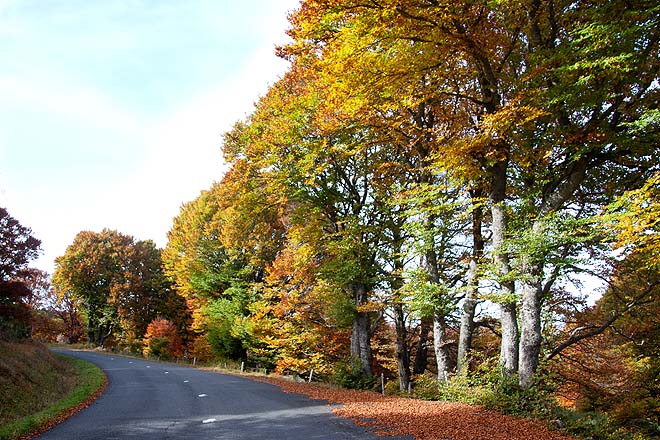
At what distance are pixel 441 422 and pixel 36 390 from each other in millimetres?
13664

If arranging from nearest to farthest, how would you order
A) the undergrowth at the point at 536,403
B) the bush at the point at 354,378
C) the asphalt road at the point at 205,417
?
the asphalt road at the point at 205,417
the undergrowth at the point at 536,403
the bush at the point at 354,378

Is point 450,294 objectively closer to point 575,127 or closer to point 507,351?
point 507,351

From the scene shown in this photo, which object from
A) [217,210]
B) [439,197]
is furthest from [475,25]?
[217,210]

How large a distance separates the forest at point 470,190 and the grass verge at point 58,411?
8563 millimetres

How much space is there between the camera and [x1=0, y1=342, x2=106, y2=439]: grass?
9414 millimetres

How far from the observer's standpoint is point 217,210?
3300 cm

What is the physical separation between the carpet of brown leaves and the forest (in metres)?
1.13

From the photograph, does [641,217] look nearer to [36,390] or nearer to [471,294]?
[471,294]

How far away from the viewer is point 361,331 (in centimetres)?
1809

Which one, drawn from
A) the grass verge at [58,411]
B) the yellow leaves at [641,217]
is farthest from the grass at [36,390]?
the yellow leaves at [641,217]

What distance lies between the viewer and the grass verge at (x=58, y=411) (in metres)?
8.48

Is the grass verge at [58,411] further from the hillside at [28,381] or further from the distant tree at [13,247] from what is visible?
the distant tree at [13,247]

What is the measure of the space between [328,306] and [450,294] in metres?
6.92

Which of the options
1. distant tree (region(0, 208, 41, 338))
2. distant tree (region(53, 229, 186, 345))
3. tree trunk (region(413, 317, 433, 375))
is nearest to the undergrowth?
tree trunk (region(413, 317, 433, 375))
